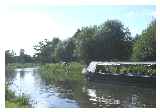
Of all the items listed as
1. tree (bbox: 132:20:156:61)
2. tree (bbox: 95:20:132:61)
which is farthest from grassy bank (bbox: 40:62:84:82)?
tree (bbox: 132:20:156:61)

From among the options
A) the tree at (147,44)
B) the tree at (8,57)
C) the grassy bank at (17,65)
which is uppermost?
the tree at (147,44)

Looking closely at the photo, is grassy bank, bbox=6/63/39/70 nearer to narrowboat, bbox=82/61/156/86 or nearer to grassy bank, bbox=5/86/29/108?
grassy bank, bbox=5/86/29/108

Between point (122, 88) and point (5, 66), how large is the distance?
0.63 m

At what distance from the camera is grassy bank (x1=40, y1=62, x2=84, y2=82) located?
8.19ft

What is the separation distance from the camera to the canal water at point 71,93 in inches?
97.1

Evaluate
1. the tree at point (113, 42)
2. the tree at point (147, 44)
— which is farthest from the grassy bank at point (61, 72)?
the tree at point (147, 44)

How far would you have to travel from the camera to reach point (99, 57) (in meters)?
2.50

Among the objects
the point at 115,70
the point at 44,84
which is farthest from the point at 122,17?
the point at 44,84

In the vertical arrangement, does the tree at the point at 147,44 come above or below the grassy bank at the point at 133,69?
above

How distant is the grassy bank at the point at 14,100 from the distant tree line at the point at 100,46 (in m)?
0.17

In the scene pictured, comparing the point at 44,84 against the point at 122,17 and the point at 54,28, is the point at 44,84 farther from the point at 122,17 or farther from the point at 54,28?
the point at 122,17

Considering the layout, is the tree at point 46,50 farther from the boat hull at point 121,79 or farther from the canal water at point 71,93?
the boat hull at point 121,79

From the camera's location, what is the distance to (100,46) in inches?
98.9

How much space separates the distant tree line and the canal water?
0.33 feet
